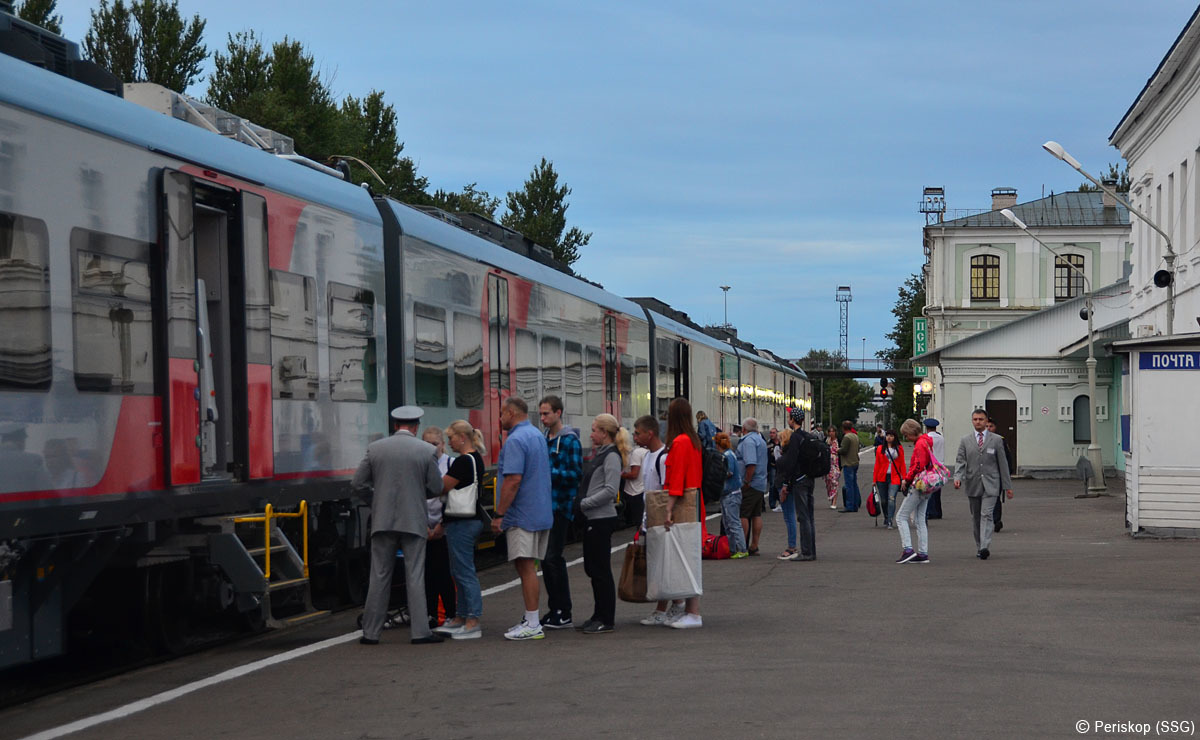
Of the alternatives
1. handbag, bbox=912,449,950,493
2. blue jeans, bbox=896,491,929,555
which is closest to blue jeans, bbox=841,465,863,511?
blue jeans, bbox=896,491,929,555

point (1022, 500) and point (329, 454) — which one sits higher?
point (329, 454)

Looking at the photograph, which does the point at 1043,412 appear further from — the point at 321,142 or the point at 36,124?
the point at 36,124

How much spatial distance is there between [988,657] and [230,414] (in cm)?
548

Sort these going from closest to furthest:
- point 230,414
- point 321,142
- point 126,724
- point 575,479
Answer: point 126,724, point 230,414, point 575,479, point 321,142

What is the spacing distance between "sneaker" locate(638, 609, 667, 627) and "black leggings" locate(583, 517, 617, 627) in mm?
468

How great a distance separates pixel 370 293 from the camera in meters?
14.1

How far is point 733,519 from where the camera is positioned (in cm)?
1973

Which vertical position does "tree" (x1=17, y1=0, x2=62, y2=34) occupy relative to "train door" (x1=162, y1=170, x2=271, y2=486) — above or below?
above

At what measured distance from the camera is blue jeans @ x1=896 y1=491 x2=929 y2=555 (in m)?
18.0

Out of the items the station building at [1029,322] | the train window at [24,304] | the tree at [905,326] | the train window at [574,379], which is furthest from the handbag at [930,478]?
the tree at [905,326]

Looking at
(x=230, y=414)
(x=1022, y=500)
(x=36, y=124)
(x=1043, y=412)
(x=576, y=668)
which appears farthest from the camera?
(x=1043, y=412)

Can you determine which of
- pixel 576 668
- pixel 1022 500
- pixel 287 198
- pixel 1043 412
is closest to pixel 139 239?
pixel 287 198

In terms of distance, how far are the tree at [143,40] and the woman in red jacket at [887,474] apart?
34.2 meters

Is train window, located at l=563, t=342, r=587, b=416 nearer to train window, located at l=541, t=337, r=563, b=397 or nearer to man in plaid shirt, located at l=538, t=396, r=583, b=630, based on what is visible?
train window, located at l=541, t=337, r=563, b=397
